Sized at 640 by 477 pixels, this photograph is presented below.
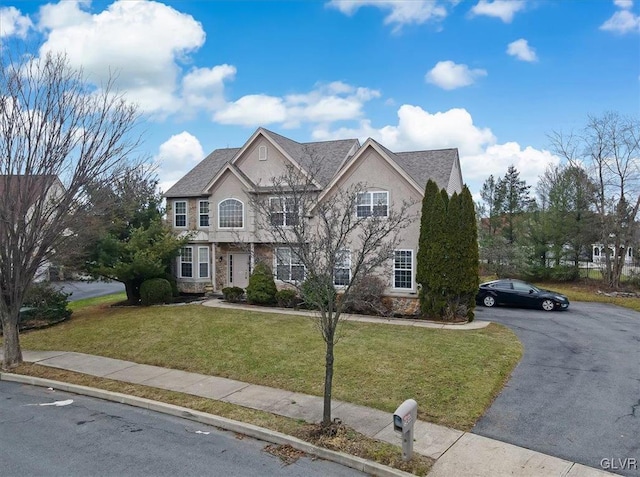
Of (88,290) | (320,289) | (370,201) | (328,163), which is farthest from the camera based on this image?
(88,290)

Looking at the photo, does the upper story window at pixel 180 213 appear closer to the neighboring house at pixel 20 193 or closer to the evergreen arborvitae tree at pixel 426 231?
the neighboring house at pixel 20 193

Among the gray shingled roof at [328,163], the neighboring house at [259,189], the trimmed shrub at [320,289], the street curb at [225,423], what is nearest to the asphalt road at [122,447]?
the street curb at [225,423]

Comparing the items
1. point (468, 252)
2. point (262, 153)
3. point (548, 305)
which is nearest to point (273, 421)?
point (468, 252)

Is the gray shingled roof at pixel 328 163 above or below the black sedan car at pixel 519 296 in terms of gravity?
above

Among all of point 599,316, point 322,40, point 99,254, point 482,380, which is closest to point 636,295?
point 599,316

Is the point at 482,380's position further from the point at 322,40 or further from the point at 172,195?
the point at 172,195

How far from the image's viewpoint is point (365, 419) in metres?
8.25

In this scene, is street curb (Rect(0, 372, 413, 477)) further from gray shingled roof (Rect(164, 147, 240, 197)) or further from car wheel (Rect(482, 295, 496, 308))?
car wheel (Rect(482, 295, 496, 308))

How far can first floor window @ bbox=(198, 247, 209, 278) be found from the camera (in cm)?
2612

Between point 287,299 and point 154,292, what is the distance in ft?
21.3

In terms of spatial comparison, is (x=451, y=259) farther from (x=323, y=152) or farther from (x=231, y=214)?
(x=231, y=214)

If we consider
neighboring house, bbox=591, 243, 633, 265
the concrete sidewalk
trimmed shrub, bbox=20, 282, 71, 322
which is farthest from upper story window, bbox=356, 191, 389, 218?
neighboring house, bbox=591, 243, 633, 265

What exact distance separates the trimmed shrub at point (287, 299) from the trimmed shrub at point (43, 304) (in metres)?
9.08

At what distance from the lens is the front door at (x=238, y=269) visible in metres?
25.9
